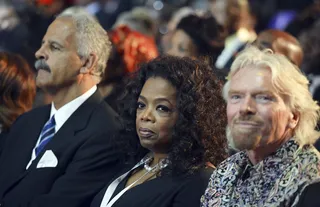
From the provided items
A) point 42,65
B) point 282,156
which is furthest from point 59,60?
point 282,156

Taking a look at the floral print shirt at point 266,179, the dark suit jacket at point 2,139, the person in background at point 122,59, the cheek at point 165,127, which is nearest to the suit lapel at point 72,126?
the dark suit jacket at point 2,139

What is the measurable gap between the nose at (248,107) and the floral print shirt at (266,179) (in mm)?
195

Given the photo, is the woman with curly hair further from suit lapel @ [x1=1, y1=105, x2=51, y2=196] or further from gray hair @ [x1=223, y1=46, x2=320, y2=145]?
suit lapel @ [x1=1, y1=105, x2=51, y2=196]

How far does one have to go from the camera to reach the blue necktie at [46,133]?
5230 millimetres

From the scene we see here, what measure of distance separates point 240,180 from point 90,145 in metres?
1.29

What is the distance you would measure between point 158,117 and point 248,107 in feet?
2.41

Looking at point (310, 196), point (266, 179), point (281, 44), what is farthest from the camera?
point (281, 44)

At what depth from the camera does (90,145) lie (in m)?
4.98

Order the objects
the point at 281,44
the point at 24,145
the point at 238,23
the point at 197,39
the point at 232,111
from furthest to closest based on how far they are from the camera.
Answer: the point at 238,23 < the point at 197,39 < the point at 281,44 < the point at 24,145 < the point at 232,111

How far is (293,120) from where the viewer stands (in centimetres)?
384

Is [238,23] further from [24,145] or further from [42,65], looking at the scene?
[24,145]

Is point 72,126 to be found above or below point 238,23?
above

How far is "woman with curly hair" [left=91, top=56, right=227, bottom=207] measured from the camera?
4340 mm

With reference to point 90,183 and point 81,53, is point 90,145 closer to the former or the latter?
point 90,183
